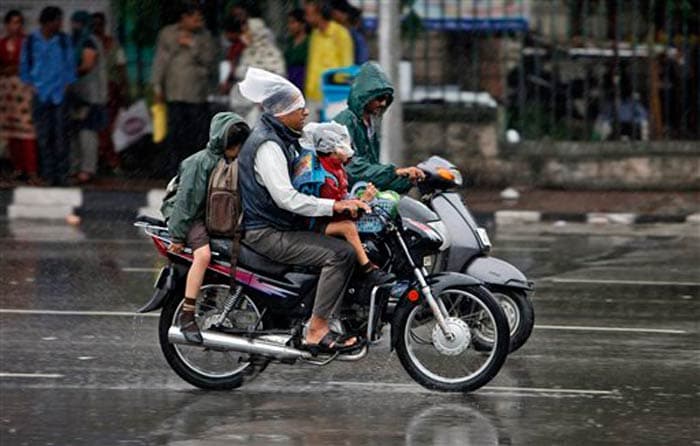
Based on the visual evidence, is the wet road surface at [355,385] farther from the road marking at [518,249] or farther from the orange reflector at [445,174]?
the road marking at [518,249]

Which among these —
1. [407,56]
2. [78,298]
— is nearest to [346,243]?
[78,298]

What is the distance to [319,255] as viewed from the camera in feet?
28.5

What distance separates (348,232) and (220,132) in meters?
0.82

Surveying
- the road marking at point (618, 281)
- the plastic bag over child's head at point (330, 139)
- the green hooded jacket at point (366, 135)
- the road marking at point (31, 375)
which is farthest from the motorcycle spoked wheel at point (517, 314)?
the road marking at point (618, 281)

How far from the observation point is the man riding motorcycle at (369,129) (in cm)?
Answer: 950

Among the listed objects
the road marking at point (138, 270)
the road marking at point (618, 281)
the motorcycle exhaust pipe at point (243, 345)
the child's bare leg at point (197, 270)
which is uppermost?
the child's bare leg at point (197, 270)

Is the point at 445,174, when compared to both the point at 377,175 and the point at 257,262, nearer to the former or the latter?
the point at 377,175

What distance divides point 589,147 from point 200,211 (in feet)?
36.9

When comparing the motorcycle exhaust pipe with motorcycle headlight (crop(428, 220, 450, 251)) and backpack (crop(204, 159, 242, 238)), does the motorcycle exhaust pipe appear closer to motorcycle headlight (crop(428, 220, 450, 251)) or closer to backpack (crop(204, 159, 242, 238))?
backpack (crop(204, 159, 242, 238))

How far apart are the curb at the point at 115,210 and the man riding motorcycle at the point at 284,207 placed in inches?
357

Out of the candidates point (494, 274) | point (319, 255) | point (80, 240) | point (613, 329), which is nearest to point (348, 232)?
point (319, 255)

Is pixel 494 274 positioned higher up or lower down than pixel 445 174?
lower down

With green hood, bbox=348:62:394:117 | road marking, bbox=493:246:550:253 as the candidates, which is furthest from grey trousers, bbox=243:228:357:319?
road marking, bbox=493:246:550:253

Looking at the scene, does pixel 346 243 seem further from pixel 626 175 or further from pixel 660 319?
pixel 626 175
